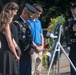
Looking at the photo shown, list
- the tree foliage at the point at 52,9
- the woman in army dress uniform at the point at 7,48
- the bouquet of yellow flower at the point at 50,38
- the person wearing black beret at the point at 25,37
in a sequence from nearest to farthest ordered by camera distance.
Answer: the woman in army dress uniform at the point at 7,48, the person wearing black beret at the point at 25,37, the bouquet of yellow flower at the point at 50,38, the tree foliage at the point at 52,9

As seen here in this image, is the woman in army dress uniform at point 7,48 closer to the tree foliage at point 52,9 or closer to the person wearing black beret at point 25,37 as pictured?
the person wearing black beret at point 25,37

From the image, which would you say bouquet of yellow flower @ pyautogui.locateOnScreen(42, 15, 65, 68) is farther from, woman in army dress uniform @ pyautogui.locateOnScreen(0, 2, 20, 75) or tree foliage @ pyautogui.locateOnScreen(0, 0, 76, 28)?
tree foliage @ pyautogui.locateOnScreen(0, 0, 76, 28)

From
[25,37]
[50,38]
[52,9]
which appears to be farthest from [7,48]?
[52,9]

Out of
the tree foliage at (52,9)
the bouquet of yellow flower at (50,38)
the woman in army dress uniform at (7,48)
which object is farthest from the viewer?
the tree foliage at (52,9)

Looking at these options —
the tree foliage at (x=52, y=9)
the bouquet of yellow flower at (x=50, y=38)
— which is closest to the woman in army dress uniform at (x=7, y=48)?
the bouquet of yellow flower at (x=50, y=38)

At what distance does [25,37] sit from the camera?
675 centimetres

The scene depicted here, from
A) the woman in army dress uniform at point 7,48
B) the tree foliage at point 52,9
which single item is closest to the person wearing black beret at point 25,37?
the woman in army dress uniform at point 7,48

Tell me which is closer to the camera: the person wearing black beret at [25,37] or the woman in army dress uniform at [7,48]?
the woman in army dress uniform at [7,48]

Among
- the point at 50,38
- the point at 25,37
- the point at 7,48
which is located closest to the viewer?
the point at 7,48

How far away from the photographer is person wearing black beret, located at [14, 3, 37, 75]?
6684mm

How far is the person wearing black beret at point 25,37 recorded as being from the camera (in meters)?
6.68

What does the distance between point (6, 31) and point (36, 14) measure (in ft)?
5.42

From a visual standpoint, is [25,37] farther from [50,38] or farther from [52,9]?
[52,9]

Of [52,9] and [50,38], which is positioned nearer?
[50,38]
